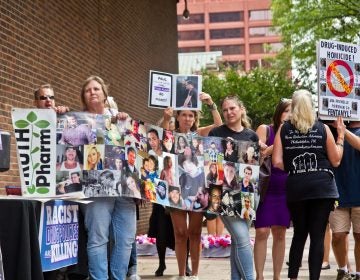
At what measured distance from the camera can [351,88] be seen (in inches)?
302

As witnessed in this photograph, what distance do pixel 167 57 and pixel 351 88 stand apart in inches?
493

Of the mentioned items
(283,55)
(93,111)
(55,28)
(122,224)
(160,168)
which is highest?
(283,55)

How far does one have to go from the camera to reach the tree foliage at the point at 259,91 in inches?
1859

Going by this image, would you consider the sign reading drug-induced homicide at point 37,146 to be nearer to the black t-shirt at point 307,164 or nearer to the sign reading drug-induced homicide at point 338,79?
the black t-shirt at point 307,164

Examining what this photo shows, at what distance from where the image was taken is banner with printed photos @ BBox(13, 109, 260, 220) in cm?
589

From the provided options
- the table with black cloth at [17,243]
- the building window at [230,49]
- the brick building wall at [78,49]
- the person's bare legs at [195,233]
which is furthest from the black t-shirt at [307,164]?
the building window at [230,49]

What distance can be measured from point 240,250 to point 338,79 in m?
2.13

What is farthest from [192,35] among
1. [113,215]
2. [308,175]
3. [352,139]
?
[113,215]

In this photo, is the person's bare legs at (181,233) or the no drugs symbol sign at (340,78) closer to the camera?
the no drugs symbol sign at (340,78)

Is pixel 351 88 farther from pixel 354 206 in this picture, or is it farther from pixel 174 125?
pixel 174 125

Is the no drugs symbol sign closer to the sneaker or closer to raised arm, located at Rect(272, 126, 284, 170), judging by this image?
raised arm, located at Rect(272, 126, 284, 170)

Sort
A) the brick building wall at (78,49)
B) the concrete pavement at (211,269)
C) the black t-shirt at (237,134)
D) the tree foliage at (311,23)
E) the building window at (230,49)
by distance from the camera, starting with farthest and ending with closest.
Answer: the building window at (230,49) → the tree foliage at (311,23) → the brick building wall at (78,49) → the concrete pavement at (211,269) → the black t-shirt at (237,134)

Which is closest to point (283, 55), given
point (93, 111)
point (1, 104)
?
point (1, 104)

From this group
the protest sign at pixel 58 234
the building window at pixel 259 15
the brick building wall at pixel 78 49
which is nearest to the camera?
the protest sign at pixel 58 234
